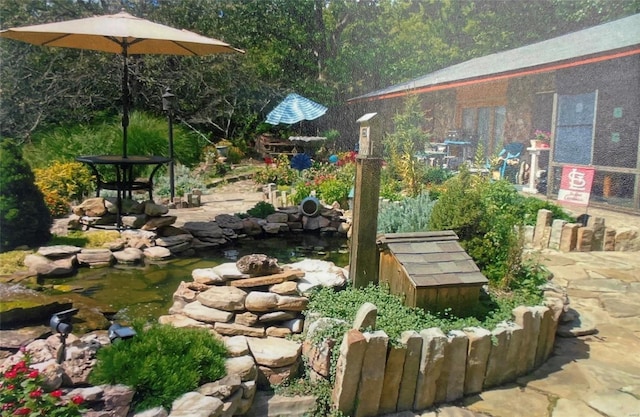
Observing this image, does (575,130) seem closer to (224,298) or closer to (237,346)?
(224,298)

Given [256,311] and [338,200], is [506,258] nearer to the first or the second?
[256,311]

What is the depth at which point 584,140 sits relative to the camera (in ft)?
30.8

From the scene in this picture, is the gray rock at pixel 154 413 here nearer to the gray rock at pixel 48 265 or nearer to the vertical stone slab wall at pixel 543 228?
the gray rock at pixel 48 265

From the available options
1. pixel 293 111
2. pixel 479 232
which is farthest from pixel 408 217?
pixel 293 111

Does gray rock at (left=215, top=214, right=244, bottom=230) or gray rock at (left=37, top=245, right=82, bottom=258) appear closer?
gray rock at (left=37, top=245, right=82, bottom=258)

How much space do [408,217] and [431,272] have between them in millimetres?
1776

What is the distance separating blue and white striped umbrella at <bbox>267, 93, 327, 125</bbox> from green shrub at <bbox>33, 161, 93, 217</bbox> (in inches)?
300

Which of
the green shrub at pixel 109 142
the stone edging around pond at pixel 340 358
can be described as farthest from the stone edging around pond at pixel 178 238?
the green shrub at pixel 109 142

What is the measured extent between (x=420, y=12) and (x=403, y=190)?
73.0ft

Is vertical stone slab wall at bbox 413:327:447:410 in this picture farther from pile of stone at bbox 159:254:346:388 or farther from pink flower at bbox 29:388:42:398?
pink flower at bbox 29:388:42:398

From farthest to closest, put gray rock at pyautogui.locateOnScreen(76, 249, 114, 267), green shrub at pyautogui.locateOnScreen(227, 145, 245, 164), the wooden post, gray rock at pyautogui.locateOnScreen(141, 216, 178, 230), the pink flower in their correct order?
green shrub at pyautogui.locateOnScreen(227, 145, 245, 164)
gray rock at pyautogui.locateOnScreen(141, 216, 178, 230)
gray rock at pyautogui.locateOnScreen(76, 249, 114, 267)
the wooden post
the pink flower

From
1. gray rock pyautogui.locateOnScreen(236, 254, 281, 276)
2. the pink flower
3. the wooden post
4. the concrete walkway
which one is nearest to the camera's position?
the pink flower

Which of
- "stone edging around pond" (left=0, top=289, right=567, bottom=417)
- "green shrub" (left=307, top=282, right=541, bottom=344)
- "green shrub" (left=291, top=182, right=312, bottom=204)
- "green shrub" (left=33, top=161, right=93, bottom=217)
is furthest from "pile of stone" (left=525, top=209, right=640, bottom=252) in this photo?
"green shrub" (left=33, top=161, right=93, bottom=217)

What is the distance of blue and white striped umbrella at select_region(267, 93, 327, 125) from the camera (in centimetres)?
1509
